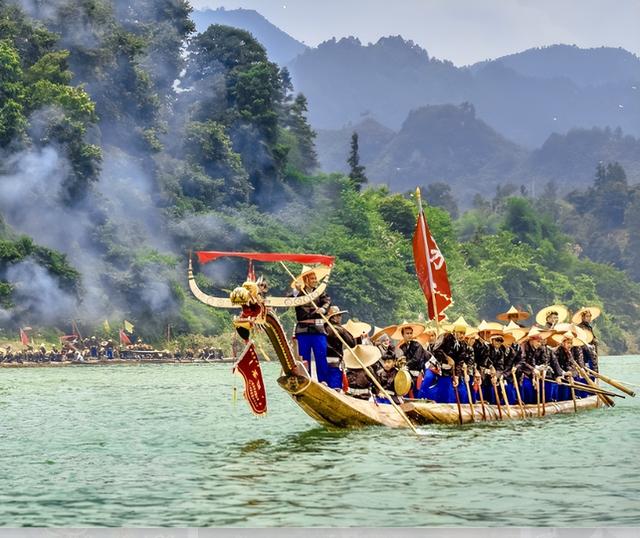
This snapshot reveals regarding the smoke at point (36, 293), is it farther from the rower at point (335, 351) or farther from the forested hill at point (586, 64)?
the forested hill at point (586, 64)

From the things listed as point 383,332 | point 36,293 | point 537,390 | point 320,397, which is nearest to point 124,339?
point 36,293

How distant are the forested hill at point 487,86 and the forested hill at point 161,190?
1319 inches

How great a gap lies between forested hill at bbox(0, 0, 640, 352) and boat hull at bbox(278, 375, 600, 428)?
98.8 feet

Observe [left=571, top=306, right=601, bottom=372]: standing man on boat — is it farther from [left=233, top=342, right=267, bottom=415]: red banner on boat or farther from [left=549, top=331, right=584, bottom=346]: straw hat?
[left=233, top=342, right=267, bottom=415]: red banner on boat

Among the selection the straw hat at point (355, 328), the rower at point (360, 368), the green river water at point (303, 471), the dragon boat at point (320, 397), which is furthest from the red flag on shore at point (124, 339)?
the rower at point (360, 368)

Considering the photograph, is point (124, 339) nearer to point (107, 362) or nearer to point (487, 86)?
point (107, 362)

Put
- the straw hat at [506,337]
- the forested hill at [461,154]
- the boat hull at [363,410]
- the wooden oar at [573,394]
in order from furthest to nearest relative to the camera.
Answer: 1. the forested hill at [461,154]
2. the wooden oar at [573,394]
3. the straw hat at [506,337]
4. the boat hull at [363,410]

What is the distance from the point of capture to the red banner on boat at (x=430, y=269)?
20.2 m

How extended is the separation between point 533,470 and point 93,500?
5094 mm

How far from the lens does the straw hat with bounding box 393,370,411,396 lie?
19.2 metres

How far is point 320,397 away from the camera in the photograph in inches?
717

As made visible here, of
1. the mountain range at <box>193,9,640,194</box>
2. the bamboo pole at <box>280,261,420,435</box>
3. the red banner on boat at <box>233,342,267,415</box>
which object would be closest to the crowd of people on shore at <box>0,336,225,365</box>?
the bamboo pole at <box>280,261,420,435</box>

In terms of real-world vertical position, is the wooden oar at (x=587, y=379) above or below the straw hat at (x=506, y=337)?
below

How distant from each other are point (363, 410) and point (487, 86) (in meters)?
111
